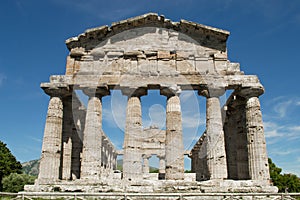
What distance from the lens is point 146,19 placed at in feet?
68.8

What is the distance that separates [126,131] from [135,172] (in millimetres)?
2762

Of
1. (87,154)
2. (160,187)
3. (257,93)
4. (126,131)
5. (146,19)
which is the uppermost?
(146,19)

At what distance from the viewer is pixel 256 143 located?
62.5 ft

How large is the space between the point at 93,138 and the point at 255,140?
35.1 feet

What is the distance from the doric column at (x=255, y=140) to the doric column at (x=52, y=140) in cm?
1267

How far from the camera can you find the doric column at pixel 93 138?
1853 centimetres

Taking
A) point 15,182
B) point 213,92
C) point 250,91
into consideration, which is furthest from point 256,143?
point 15,182

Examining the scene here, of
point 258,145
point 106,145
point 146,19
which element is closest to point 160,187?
point 258,145

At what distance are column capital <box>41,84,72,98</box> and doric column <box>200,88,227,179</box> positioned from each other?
30.8ft

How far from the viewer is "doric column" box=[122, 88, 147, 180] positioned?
18625 millimetres

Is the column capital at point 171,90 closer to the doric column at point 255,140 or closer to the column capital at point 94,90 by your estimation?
the column capital at point 94,90

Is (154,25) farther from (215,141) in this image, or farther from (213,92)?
(215,141)

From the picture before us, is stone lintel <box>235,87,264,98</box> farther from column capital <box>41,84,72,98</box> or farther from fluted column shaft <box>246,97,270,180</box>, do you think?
column capital <box>41,84,72,98</box>

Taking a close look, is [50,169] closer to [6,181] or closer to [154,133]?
[6,181]
